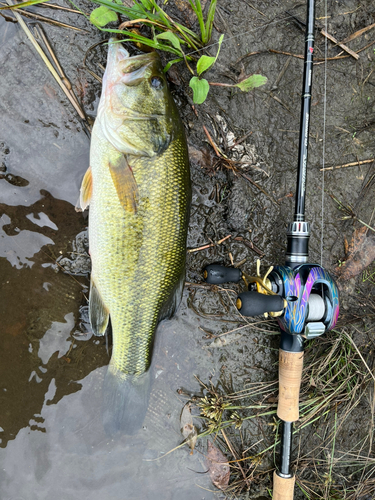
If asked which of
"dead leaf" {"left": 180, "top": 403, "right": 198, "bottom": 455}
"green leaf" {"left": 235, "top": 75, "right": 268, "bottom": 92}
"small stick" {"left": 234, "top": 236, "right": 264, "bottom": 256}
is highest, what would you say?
"green leaf" {"left": 235, "top": 75, "right": 268, "bottom": 92}

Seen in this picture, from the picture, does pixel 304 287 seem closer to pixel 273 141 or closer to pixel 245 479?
pixel 273 141

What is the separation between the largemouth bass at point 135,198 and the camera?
5.81 feet

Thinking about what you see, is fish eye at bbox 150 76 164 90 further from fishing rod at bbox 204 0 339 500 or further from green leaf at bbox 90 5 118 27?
fishing rod at bbox 204 0 339 500

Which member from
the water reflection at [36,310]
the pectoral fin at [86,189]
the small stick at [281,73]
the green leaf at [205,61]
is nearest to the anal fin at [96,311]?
the water reflection at [36,310]

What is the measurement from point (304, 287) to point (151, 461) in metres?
1.67

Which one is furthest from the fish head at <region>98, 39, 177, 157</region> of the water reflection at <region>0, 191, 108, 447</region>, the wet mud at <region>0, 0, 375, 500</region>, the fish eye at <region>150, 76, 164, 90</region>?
the water reflection at <region>0, 191, 108, 447</region>

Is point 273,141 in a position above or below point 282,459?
above

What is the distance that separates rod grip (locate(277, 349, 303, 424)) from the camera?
7.12ft

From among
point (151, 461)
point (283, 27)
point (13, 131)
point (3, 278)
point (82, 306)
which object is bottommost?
point (151, 461)

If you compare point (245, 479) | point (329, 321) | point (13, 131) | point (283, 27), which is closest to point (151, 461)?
point (245, 479)

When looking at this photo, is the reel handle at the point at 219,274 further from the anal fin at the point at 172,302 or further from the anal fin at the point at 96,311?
the anal fin at the point at 96,311

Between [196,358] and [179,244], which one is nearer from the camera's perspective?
[179,244]

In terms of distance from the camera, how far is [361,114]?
8.14 feet

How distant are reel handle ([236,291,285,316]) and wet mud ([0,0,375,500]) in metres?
0.72
